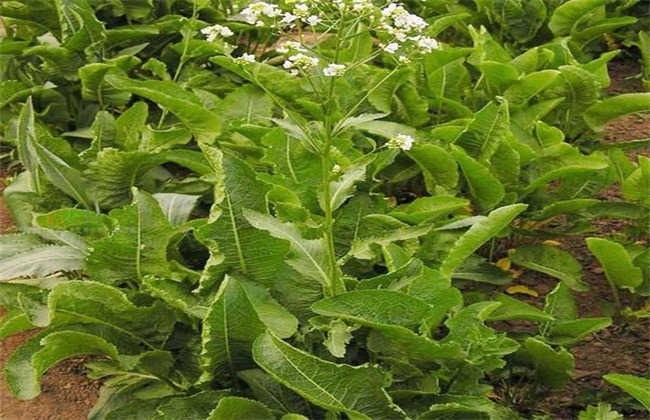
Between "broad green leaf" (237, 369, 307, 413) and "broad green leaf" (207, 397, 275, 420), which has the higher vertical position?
"broad green leaf" (207, 397, 275, 420)

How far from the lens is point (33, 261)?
125 inches

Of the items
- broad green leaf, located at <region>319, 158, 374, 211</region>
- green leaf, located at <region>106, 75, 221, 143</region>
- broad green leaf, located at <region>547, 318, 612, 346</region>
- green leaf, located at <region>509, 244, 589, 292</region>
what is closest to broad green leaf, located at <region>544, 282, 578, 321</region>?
broad green leaf, located at <region>547, 318, 612, 346</region>

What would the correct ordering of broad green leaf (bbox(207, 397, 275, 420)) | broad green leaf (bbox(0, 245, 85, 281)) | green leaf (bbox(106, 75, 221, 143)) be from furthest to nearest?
green leaf (bbox(106, 75, 221, 143)), broad green leaf (bbox(0, 245, 85, 281)), broad green leaf (bbox(207, 397, 275, 420))

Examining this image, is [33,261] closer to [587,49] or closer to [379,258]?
[379,258]

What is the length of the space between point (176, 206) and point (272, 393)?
971 mm

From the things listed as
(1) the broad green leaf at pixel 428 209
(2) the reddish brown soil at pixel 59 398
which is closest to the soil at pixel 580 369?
(2) the reddish brown soil at pixel 59 398

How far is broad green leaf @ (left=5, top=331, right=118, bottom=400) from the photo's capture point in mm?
2822

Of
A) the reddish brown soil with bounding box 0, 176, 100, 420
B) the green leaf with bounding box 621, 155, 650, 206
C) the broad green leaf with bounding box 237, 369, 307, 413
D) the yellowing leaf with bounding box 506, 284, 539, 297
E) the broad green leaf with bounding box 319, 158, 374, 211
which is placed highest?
the broad green leaf with bounding box 319, 158, 374, 211

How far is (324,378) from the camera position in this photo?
8.43ft

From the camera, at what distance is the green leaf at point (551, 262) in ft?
12.3

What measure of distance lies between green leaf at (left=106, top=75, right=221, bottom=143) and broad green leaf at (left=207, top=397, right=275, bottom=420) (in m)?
1.39

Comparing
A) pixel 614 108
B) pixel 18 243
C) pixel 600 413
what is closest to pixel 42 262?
pixel 18 243

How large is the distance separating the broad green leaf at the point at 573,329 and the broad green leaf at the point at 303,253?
859mm

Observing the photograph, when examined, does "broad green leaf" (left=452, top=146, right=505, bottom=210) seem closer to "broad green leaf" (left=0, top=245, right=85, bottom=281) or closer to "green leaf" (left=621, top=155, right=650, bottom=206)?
"green leaf" (left=621, top=155, right=650, bottom=206)
